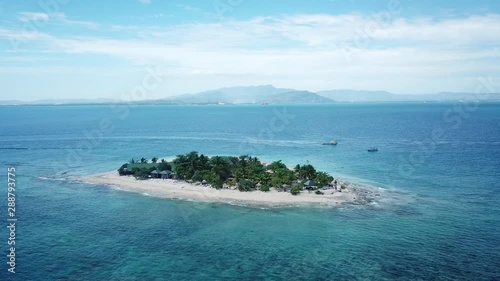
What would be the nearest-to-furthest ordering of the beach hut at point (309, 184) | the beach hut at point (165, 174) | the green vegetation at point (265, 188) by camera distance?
1. the green vegetation at point (265, 188)
2. the beach hut at point (309, 184)
3. the beach hut at point (165, 174)

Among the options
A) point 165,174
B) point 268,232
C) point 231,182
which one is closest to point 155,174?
point 165,174

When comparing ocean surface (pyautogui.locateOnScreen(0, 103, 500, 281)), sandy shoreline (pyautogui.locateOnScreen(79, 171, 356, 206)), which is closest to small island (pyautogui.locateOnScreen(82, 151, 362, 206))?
sandy shoreline (pyautogui.locateOnScreen(79, 171, 356, 206))

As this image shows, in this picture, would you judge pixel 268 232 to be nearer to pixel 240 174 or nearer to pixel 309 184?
pixel 309 184

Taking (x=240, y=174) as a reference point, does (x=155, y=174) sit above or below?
below

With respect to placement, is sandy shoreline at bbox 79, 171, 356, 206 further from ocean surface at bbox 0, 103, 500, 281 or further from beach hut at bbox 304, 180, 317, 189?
ocean surface at bbox 0, 103, 500, 281

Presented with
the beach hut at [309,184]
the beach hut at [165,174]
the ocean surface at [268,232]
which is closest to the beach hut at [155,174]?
the beach hut at [165,174]

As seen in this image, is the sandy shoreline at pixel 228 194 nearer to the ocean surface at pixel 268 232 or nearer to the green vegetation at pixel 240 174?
the green vegetation at pixel 240 174
